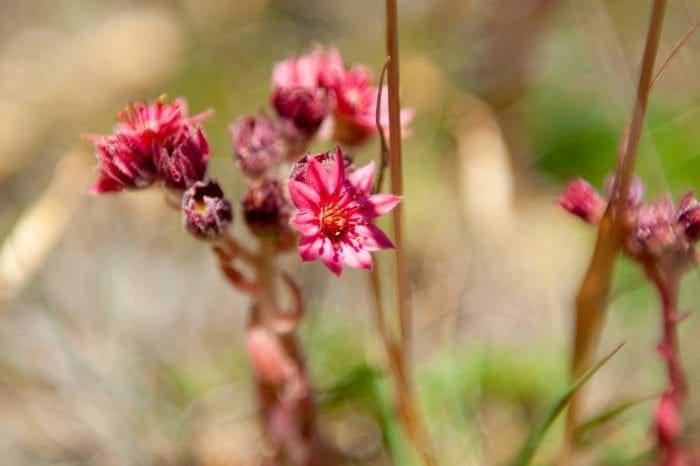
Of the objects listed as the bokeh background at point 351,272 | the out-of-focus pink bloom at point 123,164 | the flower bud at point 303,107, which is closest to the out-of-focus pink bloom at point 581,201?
the bokeh background at point 351,272

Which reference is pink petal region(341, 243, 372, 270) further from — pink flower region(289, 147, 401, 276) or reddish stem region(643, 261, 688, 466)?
reddish stem region(643, 261, 688, 466)

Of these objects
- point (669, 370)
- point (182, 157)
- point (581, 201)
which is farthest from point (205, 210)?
point (669, 370)

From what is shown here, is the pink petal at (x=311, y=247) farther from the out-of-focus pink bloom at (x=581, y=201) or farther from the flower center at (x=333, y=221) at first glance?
the out-of-focus pink bloom at (x=581, y=201)

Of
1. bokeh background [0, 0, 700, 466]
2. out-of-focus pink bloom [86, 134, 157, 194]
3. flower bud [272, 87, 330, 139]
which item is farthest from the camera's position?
bokeh background [0, 0, 700, 466]

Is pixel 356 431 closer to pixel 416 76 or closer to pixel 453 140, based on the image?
pixel 453 140

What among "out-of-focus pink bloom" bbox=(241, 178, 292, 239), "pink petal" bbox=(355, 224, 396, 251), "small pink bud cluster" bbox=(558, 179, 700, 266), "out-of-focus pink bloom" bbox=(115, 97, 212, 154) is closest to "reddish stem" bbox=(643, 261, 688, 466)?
"small pink bud cluster" bbox=(558, 179, 700, 266)

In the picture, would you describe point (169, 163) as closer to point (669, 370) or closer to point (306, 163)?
point (306, 163)
